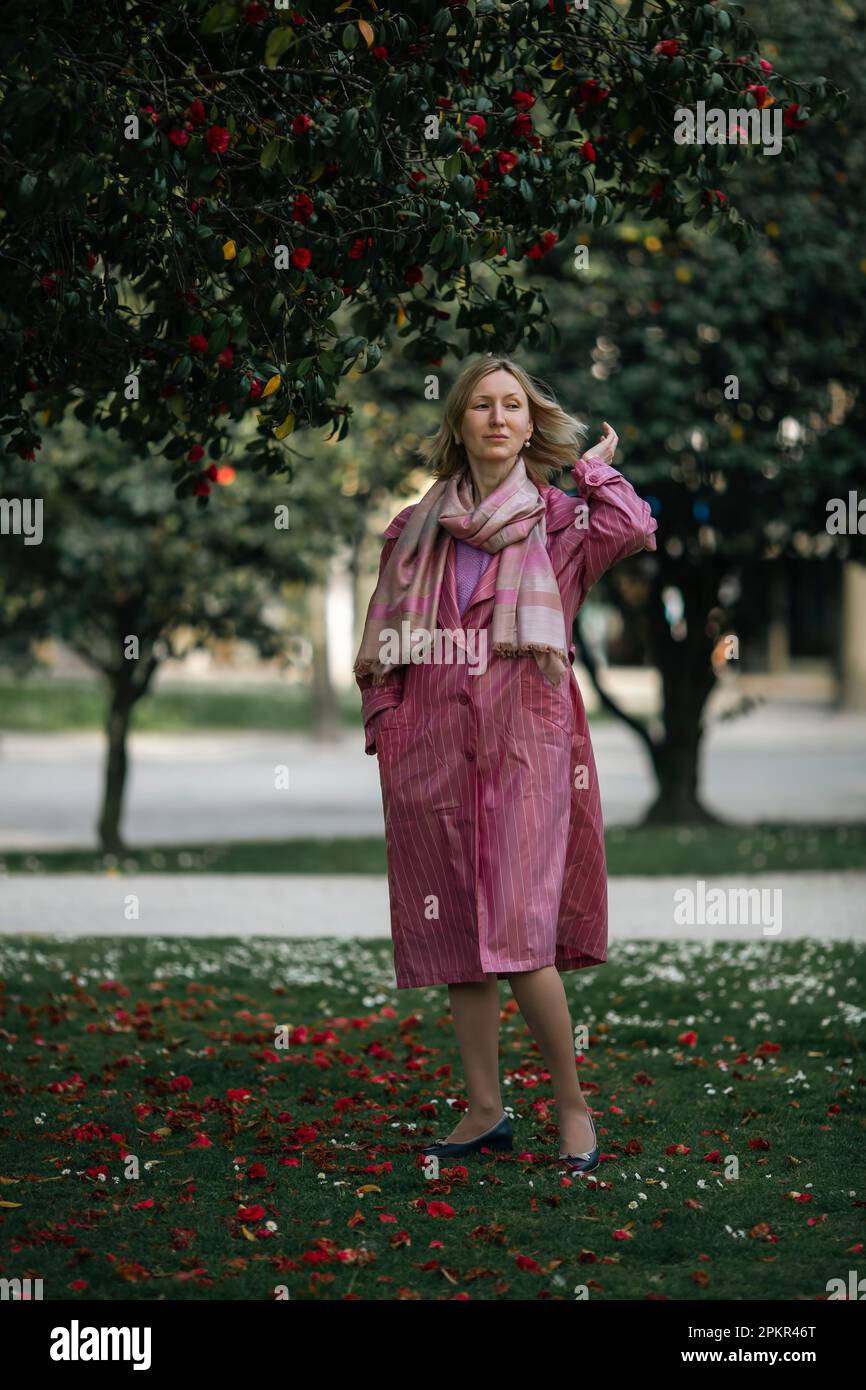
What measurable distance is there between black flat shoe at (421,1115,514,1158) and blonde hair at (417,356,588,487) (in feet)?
6.11

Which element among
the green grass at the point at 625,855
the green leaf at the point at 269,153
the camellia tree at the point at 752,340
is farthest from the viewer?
the green grass at the point at 625,855

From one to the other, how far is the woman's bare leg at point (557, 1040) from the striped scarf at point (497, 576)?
0.83 m

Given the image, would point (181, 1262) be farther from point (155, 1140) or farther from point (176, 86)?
point (176, 86)

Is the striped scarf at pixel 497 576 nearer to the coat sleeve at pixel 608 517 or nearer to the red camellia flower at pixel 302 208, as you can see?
the coat sleeve at pixel 608 517

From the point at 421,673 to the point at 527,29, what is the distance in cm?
195

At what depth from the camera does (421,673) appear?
5.02 m

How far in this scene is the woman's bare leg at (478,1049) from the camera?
16.7 feet

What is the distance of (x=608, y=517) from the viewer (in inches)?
196

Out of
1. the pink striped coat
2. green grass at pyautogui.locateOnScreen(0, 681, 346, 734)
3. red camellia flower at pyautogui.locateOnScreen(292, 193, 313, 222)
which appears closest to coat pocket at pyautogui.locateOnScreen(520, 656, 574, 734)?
the pink striped coat

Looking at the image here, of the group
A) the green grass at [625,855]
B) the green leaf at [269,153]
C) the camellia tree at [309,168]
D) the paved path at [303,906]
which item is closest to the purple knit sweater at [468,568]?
the camellia tree at [309,168]

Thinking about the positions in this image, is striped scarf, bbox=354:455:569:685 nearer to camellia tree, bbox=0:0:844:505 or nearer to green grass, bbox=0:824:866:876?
camellia tree, bbox=0:0:844:505

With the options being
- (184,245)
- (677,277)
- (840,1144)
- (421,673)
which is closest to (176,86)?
(184,245)

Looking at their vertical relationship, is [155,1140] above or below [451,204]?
below

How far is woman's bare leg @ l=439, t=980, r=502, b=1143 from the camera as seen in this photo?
5.09 m
